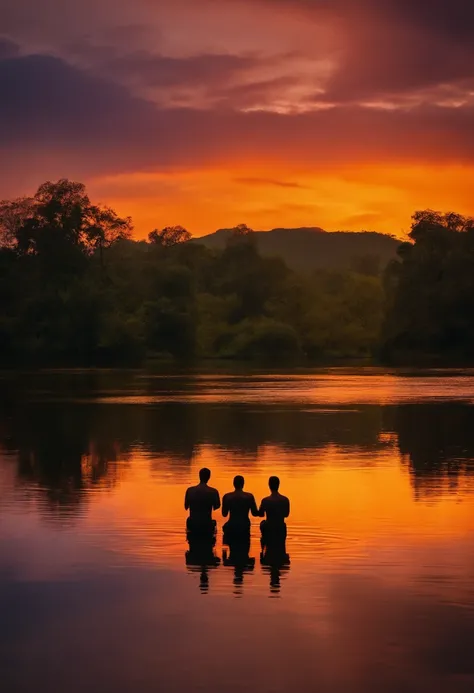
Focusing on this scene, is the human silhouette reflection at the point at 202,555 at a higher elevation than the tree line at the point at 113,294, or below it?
below

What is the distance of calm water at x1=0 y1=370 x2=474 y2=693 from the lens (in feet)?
45.3

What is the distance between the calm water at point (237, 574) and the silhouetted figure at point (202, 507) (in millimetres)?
430

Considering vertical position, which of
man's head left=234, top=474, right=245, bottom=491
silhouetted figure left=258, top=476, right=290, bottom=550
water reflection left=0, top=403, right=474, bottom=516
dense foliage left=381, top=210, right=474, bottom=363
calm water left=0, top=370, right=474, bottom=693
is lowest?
calm water left=0, top=370, right=474, bottom=693

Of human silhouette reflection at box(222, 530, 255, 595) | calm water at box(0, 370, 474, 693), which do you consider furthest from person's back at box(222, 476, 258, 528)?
calm water at box(0, 370, 474, 693)

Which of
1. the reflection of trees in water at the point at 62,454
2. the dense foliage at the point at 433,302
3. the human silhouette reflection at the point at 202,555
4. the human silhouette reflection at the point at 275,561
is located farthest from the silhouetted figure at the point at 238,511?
the dense foliage at the point at 433,302

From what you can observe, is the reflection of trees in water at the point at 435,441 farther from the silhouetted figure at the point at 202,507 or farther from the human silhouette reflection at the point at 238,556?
the silhouetted figure at the point at 202,507

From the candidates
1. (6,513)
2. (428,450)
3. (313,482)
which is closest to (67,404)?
(428,450)

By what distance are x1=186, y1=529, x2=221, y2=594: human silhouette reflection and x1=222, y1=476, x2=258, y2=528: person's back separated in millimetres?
540

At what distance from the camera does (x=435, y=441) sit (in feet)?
147

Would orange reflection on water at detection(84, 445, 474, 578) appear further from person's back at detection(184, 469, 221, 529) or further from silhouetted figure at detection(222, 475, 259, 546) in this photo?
silhouetted figure at detection(222, 475, 259, 546)

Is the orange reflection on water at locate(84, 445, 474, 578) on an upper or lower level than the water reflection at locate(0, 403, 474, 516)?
lower

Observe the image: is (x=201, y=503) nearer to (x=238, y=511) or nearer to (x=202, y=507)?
(x=202, y=507)

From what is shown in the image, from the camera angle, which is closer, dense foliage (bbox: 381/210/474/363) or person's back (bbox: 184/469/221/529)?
person's back (bbox: 184/469/221/529)

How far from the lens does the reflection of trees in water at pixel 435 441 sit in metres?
32.7
